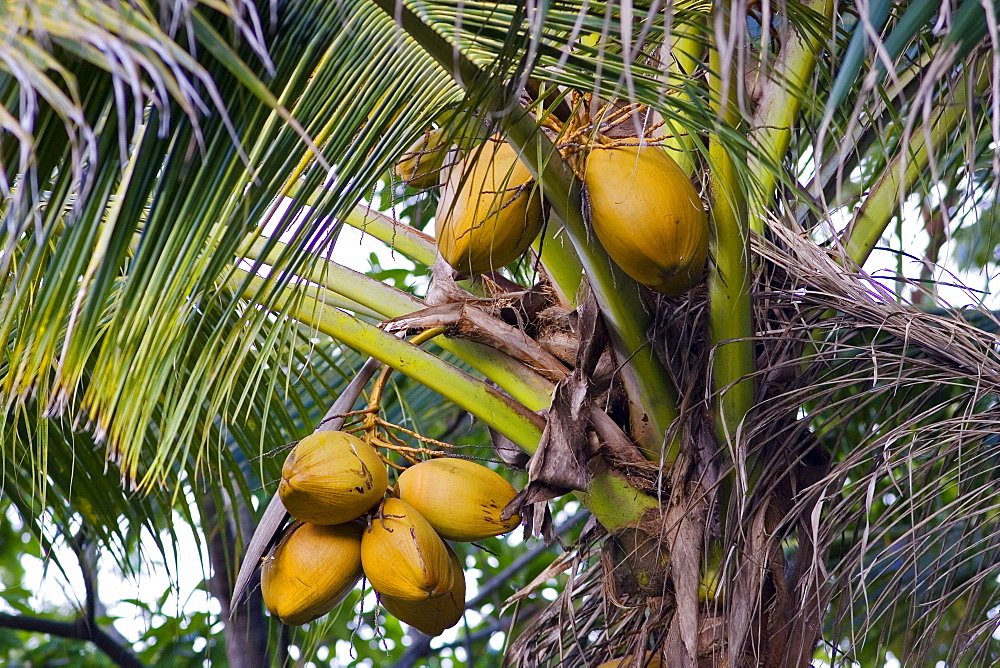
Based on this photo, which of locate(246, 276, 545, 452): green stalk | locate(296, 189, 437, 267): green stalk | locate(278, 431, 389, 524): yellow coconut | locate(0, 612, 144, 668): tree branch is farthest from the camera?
locate(0, 612, 144, 668): tree branch

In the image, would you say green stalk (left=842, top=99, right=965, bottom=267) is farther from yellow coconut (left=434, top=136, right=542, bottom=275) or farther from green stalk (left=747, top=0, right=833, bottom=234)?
yellow coconut (left=434, top=136, right=542, bottom=275)

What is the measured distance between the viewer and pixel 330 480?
1.22 m

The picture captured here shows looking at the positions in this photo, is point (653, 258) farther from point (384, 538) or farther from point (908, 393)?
point (908, 393)

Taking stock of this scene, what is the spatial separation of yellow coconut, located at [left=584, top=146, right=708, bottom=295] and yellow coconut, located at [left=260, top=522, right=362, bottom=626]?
1.68 feet

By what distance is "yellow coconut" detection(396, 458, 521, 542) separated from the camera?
131 cm

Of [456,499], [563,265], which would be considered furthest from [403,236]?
[456,499]

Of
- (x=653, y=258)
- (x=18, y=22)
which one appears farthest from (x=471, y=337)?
(x=18, y=22)

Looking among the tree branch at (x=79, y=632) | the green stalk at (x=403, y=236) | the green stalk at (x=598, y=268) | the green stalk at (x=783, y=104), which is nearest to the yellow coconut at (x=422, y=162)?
the green stalk at (x=403, y=236)

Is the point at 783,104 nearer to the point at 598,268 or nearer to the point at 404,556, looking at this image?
the point at 598,268

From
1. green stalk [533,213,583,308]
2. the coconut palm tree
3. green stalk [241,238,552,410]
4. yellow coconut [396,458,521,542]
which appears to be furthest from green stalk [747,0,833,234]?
yellow coconut [396,458,521,542]

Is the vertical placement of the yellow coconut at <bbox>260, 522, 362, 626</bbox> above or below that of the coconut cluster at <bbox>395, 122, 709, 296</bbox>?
below

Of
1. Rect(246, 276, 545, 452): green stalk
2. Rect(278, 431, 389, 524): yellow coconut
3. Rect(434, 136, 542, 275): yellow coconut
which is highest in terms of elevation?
Rect(434, 136, 542, 275): yellow coconut

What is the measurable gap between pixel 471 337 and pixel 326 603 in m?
0.44

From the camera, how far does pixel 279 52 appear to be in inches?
36.3
